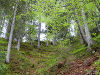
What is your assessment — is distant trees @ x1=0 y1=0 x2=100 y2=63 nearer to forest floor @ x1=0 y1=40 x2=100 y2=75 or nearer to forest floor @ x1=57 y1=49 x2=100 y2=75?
forest floor @ x1=0 y1=40 x2=100 y2=75

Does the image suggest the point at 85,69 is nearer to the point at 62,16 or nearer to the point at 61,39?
the point at 61,39

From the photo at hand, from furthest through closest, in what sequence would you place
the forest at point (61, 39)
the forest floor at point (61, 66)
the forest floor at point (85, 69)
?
1. the forest at point (61, 39)
2. the forest floor at point (61, 66)
3. the forest floor at point (85, 69)

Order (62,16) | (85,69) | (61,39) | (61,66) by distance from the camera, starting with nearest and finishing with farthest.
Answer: (85,69) → (61,66) → (61,39) → (62,16)

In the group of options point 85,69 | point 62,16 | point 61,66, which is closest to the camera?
point 85,69

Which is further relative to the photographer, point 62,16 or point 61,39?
point 62,16

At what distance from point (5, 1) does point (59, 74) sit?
13.0 meters

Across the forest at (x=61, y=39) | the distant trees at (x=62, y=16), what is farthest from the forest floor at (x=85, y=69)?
the distant trees at (x=62, y=16)

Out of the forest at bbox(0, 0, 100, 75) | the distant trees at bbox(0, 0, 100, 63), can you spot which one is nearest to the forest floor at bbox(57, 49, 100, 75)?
the forest at bbox(0, 0, 100, 75)

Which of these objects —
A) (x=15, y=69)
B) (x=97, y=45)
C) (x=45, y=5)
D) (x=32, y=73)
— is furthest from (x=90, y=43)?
(x=15, y=69)

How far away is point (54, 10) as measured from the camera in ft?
19.4

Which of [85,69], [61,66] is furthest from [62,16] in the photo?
[85,69]

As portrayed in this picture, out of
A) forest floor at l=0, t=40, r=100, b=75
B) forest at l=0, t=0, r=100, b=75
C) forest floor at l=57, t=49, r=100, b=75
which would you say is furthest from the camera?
forest at l=0, t=0, r=100, b=75

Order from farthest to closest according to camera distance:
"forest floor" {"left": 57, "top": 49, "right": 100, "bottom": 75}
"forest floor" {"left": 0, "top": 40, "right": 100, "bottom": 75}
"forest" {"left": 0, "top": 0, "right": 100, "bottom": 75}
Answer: "forest" {"left": 0, "top": 0, "right": 100, "bottom": 75} → "forest floor" {"left": 0, "top": 40, "right": 100, "bottom": 75} → "forest floor" {"left": 57, "top": 49, "right": 100, "bottom": 75}

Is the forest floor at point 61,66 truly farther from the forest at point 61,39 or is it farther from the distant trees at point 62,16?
the distant trees at point 62,16
